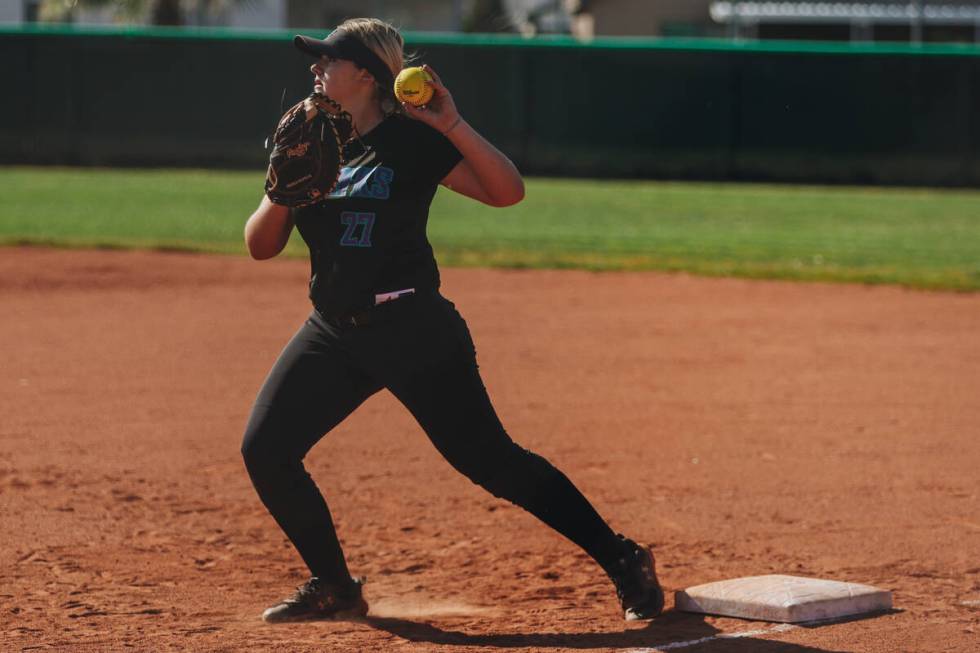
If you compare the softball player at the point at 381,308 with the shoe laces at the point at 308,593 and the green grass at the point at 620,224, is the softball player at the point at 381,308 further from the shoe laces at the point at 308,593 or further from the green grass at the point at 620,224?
the green grass at the point at 620,224

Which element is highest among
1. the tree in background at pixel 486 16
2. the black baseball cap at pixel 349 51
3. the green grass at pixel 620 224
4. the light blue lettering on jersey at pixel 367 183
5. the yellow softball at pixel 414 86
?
the tree in background at pixel 486 16

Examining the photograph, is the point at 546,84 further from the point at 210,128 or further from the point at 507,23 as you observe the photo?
the point at 507,23

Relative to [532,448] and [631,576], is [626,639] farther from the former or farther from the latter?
[532,448]

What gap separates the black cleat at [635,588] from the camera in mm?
4195

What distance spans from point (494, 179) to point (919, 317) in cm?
704

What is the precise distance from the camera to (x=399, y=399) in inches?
156

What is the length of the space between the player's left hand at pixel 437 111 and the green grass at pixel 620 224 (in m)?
8.80

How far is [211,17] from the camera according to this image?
1369 inches

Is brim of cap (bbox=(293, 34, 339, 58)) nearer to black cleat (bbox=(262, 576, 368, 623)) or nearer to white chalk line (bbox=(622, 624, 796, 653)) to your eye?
black cleat (bbox=(262, 576, 368, 623))

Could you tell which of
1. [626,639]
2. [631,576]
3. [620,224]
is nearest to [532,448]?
[631,576]

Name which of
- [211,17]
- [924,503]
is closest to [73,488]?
[924,503]

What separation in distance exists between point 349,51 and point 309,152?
29 centimetres

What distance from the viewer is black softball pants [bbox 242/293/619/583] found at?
393 centimetres

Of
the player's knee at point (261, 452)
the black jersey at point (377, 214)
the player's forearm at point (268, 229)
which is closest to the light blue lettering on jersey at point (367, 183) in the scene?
the black jersey at point (377, 214)
